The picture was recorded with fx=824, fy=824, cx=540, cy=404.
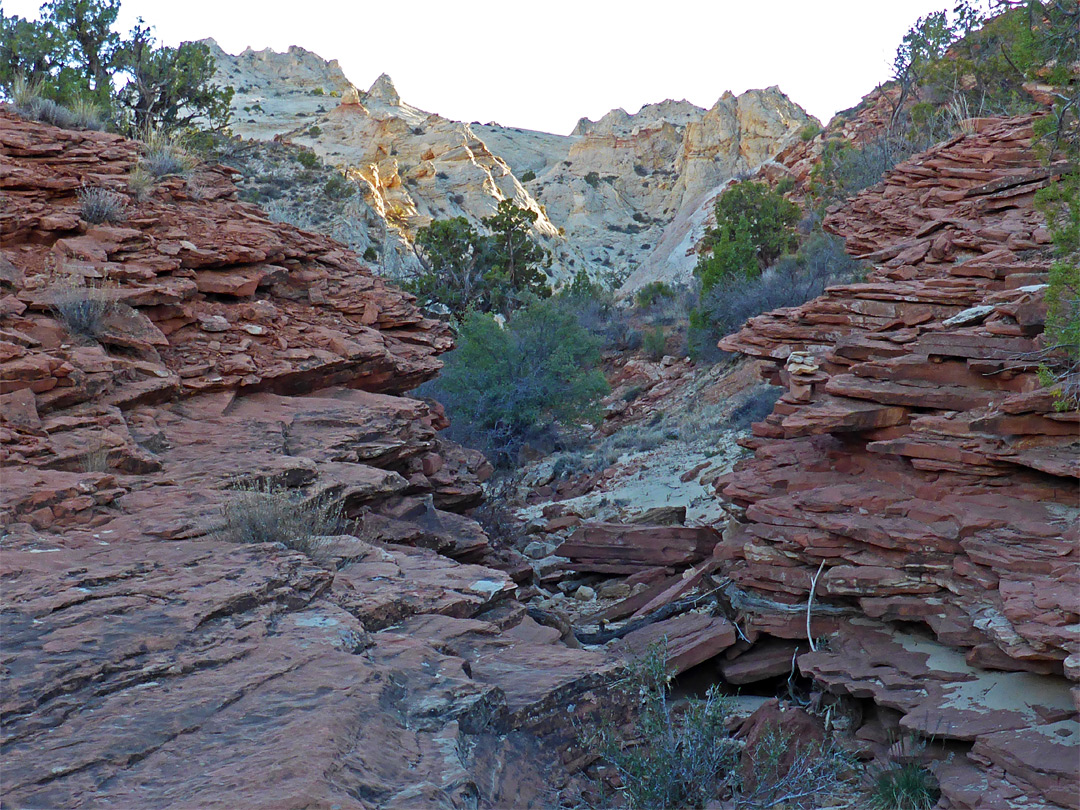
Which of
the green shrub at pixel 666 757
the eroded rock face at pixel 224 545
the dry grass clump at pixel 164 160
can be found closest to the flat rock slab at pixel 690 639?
the eroded rock face at pixel 224 545

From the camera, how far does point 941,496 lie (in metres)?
6.91

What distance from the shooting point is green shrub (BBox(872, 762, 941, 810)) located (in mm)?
5227

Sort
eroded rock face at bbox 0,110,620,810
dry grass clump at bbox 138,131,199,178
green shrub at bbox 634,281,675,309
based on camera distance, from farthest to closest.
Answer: green shrub at bbox 634,281,675,309 → dry grass clump at bbox 138,131,199,178 → eroded rock face at bbox 0,110,620,810

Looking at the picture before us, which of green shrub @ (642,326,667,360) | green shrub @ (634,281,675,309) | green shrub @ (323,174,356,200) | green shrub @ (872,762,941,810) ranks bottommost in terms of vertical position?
green shrub @ (872,762,941,810)

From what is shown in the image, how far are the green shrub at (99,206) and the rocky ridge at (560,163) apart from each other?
2478 centimetres

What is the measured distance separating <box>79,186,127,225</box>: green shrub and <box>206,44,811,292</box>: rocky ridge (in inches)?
976

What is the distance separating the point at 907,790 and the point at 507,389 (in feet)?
41.5

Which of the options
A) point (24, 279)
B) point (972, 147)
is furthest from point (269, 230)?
point (972, 147)

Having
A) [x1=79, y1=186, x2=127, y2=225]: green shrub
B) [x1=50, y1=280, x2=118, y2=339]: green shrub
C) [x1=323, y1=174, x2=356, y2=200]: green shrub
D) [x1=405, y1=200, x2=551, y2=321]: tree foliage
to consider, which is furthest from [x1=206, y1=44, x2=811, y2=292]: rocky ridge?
[x1=50, y1=280, x2=118, y2=339]: green shrub

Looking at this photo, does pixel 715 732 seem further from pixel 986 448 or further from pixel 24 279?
pixel 24 279

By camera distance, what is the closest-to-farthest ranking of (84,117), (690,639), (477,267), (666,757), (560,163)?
(666,757)
(690,639)
(84,117)
(477,267)
(560,163)

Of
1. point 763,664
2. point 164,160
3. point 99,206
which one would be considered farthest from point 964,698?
point 164,160

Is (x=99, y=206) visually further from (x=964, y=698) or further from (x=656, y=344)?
(x=656, y=344)

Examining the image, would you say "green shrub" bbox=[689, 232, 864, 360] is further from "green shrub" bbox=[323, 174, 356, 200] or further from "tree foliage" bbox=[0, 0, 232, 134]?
"green shrub" bbox=[323, 174, 356, 200]
